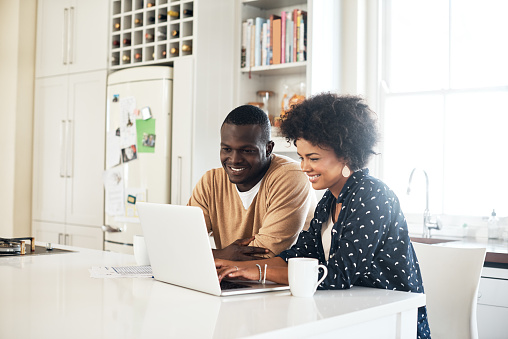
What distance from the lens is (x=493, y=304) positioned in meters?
2.65

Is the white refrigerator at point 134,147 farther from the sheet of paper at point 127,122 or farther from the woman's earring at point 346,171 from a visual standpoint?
the woman's earring at point 346,171

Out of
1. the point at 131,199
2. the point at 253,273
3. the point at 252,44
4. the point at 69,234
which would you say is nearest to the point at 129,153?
the point at 131,199

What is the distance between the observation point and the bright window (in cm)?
339

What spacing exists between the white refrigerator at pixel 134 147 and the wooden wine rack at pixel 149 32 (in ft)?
0.38

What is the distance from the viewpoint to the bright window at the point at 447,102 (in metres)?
3.39

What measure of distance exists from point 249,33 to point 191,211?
7.93 feet

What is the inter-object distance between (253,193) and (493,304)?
1243mm

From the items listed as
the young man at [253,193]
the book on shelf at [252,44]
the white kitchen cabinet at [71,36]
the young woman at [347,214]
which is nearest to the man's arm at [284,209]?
the young man at [253,193]

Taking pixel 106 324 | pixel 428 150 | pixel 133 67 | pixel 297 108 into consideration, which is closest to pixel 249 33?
pixel 133 67

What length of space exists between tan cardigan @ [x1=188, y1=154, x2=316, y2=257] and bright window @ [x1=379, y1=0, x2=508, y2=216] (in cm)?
155

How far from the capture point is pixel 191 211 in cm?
148

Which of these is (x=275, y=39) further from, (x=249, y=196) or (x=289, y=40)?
(x=249, y=196)

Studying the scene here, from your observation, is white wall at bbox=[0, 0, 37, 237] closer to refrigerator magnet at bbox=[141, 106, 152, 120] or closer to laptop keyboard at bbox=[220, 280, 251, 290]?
refrigerator magnet at bbox=[141, 106, 152, 120]

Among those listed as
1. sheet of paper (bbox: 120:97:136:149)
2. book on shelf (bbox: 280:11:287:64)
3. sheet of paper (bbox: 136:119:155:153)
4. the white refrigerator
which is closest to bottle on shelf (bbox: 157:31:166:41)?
the white refrigerator
